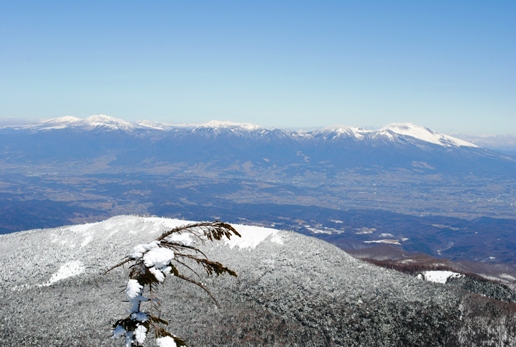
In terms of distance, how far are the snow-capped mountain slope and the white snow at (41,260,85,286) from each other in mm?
124

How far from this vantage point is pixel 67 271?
4672 centimetres

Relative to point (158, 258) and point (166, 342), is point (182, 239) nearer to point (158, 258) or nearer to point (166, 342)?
point (158, 258)

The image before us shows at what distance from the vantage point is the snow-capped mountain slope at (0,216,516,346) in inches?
1361

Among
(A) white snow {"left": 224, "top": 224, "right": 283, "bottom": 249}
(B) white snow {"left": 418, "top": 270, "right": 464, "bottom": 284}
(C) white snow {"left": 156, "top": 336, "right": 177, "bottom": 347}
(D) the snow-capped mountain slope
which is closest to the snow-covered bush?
(C) white snow {"left": 156, "top": 336, "right": 177, "bottom": 347}

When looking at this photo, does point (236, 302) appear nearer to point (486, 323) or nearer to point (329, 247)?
point (329, 247)

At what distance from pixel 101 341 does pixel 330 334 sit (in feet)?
58.8

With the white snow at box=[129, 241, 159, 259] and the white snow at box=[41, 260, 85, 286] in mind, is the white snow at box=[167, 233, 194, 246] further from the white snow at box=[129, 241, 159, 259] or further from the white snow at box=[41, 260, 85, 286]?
the white snow at box=[41, 260, 85, 286]

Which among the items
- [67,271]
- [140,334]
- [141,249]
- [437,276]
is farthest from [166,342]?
[437,276]

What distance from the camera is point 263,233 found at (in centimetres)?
5328

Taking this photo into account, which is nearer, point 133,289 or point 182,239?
point 133,289

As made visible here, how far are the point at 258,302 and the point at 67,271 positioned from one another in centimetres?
2175

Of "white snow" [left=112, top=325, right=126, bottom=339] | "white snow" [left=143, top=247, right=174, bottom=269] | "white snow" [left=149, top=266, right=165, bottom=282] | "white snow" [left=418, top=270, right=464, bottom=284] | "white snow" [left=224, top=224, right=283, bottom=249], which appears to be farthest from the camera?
"white snow" [left=418, top=270, right=464, bottom=284]

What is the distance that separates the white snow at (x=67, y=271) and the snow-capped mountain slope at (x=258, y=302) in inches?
4.9

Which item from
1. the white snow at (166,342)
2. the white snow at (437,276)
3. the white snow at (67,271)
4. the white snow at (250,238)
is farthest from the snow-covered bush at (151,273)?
the white snow at (437,276)
